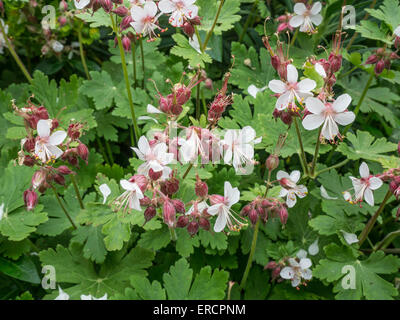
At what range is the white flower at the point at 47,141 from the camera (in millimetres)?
1537

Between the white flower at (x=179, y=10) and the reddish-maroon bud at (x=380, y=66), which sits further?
the reddish-maroon bud at (x=380, y=66)

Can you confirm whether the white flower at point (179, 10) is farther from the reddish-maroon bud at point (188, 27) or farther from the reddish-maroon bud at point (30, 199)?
the reddish-maroon bud at point (30, 199)

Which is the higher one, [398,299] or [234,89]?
[234,89]

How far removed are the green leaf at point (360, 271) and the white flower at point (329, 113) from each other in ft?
1.99

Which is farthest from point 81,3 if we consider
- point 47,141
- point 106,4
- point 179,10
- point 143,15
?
point 47,141

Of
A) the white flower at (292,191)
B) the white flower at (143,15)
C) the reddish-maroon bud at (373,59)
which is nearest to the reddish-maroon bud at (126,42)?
the white flower at (143,15)

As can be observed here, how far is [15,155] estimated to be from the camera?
7.27 feet

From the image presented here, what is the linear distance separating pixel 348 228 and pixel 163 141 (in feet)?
3.39

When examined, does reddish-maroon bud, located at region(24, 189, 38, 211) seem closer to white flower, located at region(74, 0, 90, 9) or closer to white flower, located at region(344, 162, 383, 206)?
white flower, located at region(74, 0, 90, 9)

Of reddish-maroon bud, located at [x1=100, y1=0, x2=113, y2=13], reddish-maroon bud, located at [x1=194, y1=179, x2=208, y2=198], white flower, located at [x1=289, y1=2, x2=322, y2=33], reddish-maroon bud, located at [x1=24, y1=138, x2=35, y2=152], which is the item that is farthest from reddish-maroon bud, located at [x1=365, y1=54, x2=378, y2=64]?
reddish-maroon bud, located at [x1=24, y1=138, x2=35, y2=152]

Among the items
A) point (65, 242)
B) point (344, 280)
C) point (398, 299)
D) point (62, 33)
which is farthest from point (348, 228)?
point (62, 33)

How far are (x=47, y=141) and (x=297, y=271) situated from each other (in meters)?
1.23

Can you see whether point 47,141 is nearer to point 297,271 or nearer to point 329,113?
point 329,113

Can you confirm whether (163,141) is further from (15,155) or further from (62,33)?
(62,33)
